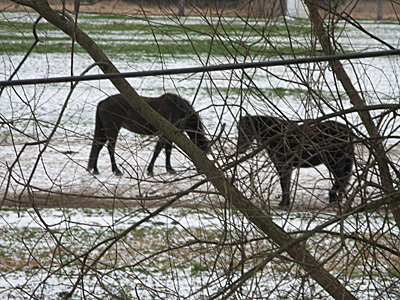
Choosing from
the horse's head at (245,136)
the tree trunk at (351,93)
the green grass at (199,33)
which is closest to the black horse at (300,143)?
the horse's head at (245,136)

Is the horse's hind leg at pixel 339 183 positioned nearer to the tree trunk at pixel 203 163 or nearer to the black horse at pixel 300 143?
the black horse at pixel 300 143

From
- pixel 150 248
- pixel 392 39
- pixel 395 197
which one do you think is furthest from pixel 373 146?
pixel 392 39

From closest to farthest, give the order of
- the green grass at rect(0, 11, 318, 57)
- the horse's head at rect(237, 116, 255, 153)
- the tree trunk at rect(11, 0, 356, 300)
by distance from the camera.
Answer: the horse's head at rect(237, 116, 255, 153)
the tree trunk at rect(11, 0, 356, 300)
the green grass at rect(0, 11, 318, 57)

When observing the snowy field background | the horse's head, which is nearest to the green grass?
the snowy field background

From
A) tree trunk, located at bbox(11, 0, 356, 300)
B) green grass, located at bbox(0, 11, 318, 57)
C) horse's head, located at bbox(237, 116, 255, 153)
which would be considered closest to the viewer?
horse's head, located at bbox(237, 116, 255, 153)

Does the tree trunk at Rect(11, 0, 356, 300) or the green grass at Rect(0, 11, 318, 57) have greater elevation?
the green grass at Rect(0, 11, 318, 57)

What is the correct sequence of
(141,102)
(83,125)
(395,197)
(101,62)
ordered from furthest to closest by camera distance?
(83,125)
(141,102)
(101,62)
(395,197)

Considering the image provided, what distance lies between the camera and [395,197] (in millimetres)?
2709

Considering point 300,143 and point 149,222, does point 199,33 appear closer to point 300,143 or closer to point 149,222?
point 300,143

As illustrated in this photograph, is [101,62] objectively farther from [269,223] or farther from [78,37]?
[269,223]

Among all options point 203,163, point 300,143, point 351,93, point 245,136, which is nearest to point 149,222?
point 203,163

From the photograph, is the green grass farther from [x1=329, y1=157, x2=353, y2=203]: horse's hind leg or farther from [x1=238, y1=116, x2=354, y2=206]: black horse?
[x1=329, y1=157, x2=353, y2=203]: horse's hind leg

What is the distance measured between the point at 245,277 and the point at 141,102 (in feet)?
4.72

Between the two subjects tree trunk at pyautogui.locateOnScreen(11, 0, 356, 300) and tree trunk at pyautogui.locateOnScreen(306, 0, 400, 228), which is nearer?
tree trunk at pyautogui.locateOnScreen(11, 0, 356, 300)
